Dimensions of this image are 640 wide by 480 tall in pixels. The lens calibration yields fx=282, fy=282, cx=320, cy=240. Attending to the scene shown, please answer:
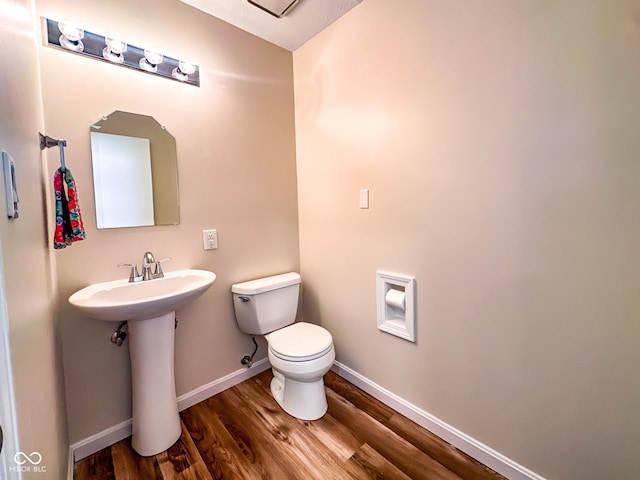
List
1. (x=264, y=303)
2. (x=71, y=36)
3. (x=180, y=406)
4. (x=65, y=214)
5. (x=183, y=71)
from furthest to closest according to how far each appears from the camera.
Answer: (x=264, y=303)
(x=180, y=406)
(x=183, y=71)
(x=71, y=36)
(x=65, y=214)

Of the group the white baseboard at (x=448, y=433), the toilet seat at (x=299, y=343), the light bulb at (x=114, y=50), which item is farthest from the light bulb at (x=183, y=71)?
the white baseboard at (x=448, y=433)

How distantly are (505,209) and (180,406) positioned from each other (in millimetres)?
2050

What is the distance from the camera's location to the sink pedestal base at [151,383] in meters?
1.38

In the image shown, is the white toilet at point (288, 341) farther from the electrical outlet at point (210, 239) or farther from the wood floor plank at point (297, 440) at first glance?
the electrical outlet at point (210, 239)

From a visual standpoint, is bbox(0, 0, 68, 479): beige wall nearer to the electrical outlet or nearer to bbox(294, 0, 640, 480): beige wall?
the electrical outlet

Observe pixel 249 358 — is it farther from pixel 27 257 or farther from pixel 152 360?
pixel 27 257

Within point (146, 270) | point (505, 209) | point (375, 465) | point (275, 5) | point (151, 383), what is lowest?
point (375, 465)

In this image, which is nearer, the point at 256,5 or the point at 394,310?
the point at 256,5

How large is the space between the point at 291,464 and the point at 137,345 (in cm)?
94

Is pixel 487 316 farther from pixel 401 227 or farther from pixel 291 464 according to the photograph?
pixel 291 464

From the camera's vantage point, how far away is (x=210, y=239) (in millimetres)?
1767

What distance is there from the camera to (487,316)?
1.28 meters

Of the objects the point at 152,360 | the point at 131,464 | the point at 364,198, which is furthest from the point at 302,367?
the point at 364,198

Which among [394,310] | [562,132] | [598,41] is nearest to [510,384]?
[394,310]
